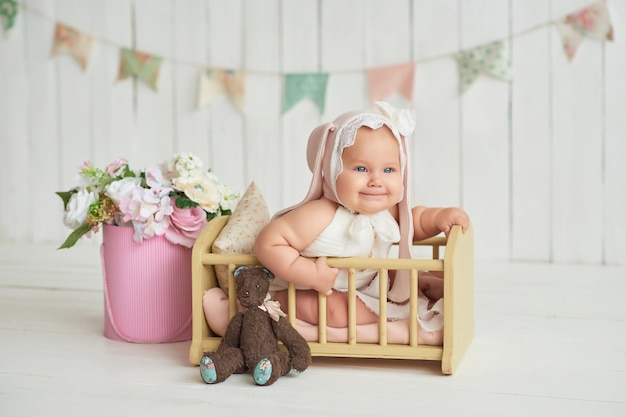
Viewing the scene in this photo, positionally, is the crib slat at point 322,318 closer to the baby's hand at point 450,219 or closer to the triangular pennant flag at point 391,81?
the baby's hand at point 450,219

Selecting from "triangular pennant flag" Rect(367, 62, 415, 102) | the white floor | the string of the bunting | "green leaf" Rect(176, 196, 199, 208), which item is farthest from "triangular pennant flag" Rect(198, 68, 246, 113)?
"green leaf" Rect(176, 196, 199, 208)

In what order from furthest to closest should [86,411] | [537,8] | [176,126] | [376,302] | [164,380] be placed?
[176,126] < [537,8] < [376,302] < [164,380] < [86,411]

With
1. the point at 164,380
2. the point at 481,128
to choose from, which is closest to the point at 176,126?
the point at 481,128

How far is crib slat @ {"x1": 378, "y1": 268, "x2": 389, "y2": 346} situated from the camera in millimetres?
1466

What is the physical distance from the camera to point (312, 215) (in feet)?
5.00

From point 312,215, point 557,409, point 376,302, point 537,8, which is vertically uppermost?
point 537,8

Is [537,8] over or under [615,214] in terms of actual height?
over

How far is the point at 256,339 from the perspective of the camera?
4.73ft

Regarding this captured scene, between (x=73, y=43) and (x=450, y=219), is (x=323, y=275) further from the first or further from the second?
(x=73, y=43)

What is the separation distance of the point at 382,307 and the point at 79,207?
0.69 meters

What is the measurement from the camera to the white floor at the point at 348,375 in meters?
1.30

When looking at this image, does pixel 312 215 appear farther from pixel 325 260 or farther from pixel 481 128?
pixel 481 128

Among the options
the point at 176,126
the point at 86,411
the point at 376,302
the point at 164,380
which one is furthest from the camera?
the point at 176,126

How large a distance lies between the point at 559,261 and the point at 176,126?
1512 mm
